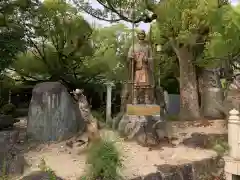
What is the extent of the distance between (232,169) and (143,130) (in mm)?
2841

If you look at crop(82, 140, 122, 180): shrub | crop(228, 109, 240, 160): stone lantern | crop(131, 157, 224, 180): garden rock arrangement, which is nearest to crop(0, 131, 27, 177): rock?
crop(82, 140, 122, 180): shrub

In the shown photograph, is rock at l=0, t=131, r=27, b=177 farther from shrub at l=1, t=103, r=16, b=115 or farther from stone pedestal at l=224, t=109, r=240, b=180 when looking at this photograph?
stone pedestal at l=224, t=109, r=240, b=180

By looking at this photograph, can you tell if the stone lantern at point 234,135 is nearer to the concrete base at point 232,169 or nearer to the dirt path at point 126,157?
the concrete base at point 232,169

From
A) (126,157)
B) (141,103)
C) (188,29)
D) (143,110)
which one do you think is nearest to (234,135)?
(126,157)

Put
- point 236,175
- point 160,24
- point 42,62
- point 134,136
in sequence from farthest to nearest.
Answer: point 42,62, point 160,24, point 134,136, point 236,175

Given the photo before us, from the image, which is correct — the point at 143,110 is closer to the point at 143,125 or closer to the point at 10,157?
the point at 143,125

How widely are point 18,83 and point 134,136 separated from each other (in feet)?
27.7

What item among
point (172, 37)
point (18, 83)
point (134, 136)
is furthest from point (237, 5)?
point (18, 83)

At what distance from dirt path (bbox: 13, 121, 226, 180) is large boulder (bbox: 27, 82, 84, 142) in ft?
1.42

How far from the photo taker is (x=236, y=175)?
6.79m

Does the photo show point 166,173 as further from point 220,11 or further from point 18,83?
A: point 18,83

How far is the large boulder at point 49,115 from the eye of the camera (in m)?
8.78

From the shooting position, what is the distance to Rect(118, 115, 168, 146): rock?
8680 mm

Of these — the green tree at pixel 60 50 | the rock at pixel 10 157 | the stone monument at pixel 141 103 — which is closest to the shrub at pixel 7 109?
the green tree at pixel 60 50
